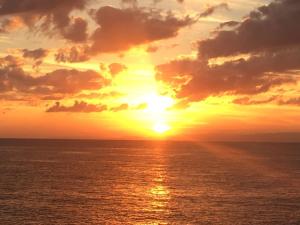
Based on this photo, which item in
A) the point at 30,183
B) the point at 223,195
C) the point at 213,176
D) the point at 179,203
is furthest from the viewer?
the point at 213,176

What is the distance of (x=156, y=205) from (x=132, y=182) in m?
35.0

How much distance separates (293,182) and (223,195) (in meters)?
33.5

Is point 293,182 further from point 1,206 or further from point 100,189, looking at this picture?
point 1,206

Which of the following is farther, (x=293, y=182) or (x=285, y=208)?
(x=293, y=182)

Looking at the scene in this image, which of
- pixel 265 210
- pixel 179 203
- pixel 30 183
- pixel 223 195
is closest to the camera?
pixel 265 210

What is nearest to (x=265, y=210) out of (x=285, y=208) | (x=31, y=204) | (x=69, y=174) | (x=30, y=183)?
(x=285, y=208)

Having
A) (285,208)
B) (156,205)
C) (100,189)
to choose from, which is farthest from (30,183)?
(285,208)

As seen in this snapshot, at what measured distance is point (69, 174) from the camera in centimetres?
13725

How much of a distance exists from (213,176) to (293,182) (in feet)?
72.9

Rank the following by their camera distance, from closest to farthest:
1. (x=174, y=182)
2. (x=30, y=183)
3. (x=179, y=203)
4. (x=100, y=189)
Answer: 1. (x=179, y=203)
2. (x=100, y=189)
3. (x=30, y=183)
4. (x=174, y=182)

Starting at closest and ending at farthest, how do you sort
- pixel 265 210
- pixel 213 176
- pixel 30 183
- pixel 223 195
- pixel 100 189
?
pixel 265 210, pixel 223 195, pixel 100 189, pixel 30 183, pixel 213 176

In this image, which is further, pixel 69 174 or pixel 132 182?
pixel 69 174

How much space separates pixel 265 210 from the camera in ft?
254

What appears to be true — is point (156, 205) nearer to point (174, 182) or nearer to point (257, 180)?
point (174, 182)
